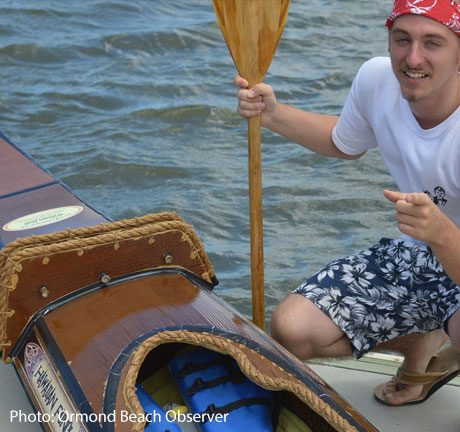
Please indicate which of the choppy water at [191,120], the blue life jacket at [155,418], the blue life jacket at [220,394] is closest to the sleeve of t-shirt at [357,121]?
the blue life jacket at [220,394]

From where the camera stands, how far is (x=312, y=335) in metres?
2.24

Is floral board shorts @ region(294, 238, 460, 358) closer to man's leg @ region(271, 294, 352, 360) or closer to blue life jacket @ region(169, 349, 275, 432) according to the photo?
man's leg @ region(271, 294, 352, 360)

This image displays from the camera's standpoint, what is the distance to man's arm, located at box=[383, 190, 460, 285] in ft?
5.83

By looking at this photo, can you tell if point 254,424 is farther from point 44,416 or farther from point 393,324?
→ point 393,324

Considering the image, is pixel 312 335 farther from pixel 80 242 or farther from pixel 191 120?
pixel 191 120

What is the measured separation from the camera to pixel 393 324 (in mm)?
2273

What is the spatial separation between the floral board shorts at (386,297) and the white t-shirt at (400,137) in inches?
6.0

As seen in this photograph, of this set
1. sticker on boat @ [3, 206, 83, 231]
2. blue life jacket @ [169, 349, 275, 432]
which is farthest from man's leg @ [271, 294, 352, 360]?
sticker on boat @ [3, 206, 83, 231]

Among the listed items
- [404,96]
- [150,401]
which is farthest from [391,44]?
[150,401]

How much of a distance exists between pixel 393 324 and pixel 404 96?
0.66 m

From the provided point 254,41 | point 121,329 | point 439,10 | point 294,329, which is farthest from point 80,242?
point 439,10

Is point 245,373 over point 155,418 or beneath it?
over

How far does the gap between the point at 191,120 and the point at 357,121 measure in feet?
12.4

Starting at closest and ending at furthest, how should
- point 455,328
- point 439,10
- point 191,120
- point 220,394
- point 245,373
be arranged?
1. point 245,373
2. point 220,394
3. point 439,10
4. point 455,328
5. point 191,120
